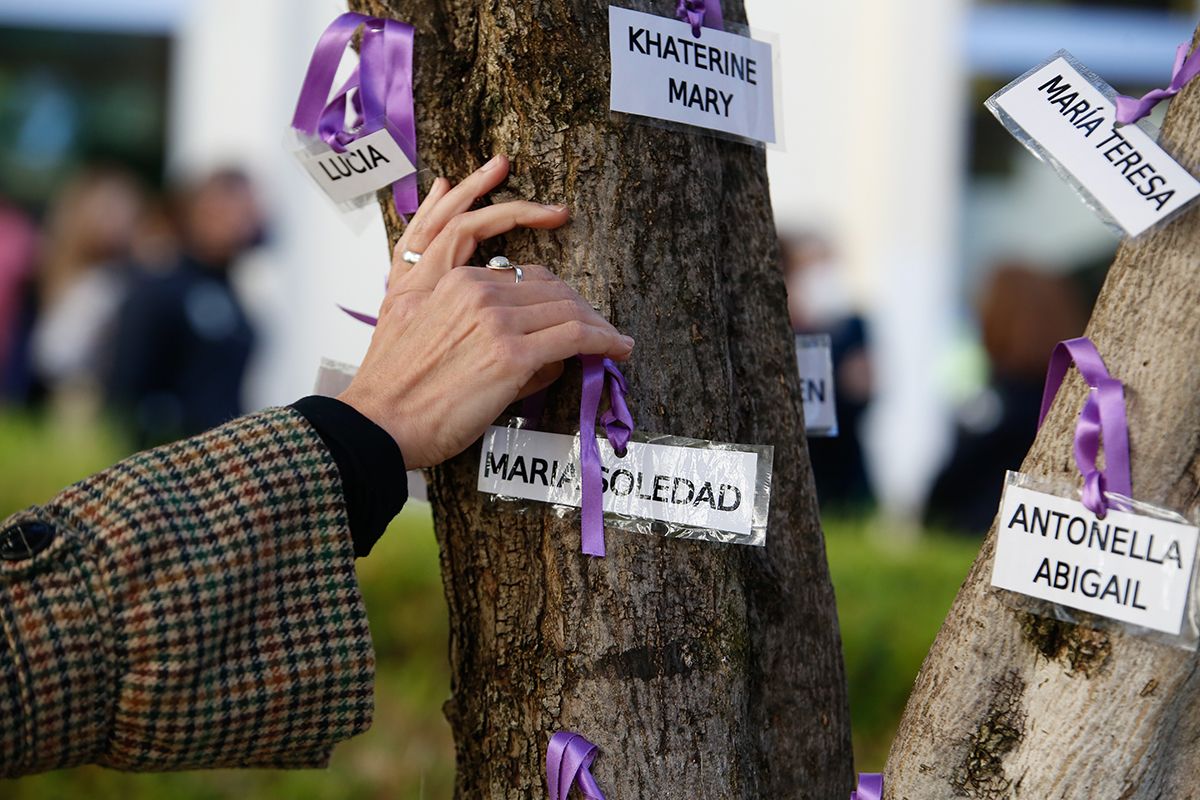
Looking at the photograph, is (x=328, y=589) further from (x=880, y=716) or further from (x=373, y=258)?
(x=373, y=258)

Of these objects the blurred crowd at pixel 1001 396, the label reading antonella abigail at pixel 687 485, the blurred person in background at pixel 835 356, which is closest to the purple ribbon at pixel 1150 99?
the label reading antonella abigail at pixel 687 485

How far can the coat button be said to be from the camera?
4.07ft

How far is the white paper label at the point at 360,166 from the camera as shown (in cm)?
157

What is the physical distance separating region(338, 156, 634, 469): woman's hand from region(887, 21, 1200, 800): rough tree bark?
46 cm

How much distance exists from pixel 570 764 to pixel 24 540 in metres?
0.59

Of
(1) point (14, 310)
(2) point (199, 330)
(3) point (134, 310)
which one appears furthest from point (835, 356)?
(1) point (14, 310)

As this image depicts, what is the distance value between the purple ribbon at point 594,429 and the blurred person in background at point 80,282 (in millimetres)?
5357

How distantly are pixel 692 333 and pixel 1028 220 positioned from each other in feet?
27.3

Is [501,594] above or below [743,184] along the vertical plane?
below

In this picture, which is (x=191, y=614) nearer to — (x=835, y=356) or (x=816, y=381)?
(x=816, y=381)

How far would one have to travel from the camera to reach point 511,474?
1.48 m

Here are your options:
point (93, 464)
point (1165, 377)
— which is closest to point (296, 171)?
point (93, 464)

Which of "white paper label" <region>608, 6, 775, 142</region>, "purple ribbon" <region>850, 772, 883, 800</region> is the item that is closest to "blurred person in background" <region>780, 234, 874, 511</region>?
"white paper label" <region>608, 6, 775, 142</region>

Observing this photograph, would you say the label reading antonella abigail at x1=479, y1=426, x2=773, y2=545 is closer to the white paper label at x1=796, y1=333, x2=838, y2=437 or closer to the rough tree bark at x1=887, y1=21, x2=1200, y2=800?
the rough tree bark at x1=887, y1=21, x2=1200, y2=800
